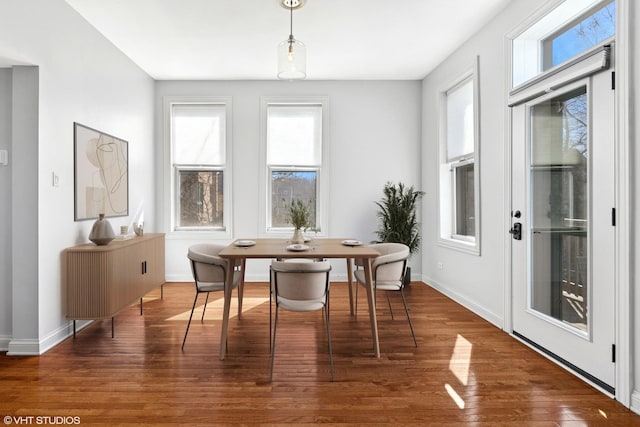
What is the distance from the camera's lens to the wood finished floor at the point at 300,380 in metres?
2.23

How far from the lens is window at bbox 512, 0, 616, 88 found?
265 cm

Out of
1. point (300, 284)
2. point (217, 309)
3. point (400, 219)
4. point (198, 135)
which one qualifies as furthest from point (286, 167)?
point (300, 284)

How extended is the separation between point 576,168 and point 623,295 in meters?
1.02

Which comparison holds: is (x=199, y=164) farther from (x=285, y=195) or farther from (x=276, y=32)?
(x=276, y=32)

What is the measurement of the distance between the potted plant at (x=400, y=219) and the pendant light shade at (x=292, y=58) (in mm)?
2793

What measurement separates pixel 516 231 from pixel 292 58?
2.58m

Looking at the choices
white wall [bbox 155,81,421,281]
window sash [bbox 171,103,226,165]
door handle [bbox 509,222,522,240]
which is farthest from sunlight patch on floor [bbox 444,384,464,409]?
window sash [bbox 171,103,226,165]

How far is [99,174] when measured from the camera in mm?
4066

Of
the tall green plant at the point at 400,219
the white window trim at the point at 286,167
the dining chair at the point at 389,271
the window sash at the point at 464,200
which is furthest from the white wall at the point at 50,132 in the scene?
the window sash at the point at 464,200

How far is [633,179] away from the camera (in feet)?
7.43

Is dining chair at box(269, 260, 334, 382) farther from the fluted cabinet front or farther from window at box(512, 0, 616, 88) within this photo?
window at box(512, 0, 616, 88)

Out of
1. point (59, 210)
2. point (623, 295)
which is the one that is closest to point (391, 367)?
point (623, 295)

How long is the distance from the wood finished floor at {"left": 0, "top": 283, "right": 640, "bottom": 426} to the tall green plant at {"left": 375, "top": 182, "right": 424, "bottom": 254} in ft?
5.82

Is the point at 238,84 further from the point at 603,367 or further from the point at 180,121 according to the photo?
the point at 603,367
